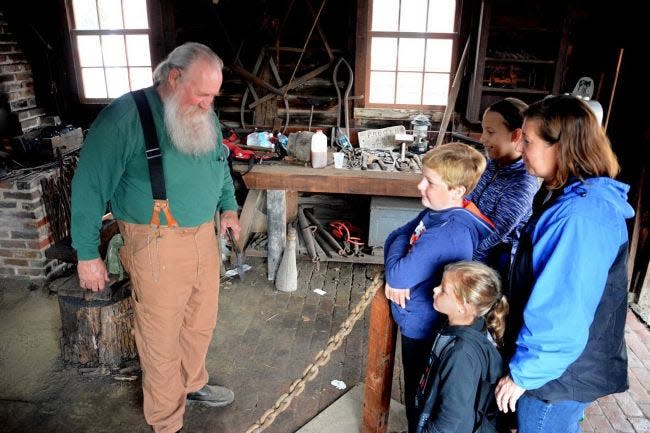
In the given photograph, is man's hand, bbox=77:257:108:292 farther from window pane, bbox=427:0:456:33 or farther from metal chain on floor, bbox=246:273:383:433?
window pane, bbox=427:0:456:33

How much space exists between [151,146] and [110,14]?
15.5 ft

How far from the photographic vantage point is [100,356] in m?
3.43

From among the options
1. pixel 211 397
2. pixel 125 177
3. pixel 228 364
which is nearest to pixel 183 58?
pixel 125 177

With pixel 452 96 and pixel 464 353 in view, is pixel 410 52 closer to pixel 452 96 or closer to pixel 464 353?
pixel 452 96

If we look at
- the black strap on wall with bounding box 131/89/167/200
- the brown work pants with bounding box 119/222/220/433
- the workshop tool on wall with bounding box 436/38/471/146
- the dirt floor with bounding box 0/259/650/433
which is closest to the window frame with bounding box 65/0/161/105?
the dirt floor with bounding box 0/259/650/433

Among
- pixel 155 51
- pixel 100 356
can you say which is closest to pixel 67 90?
pixel 155 51

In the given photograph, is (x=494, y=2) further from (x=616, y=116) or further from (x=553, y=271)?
(x=553, y=271)

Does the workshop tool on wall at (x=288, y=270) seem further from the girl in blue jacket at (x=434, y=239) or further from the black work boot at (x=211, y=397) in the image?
the girl in blue jacket at (x=434, y=239)

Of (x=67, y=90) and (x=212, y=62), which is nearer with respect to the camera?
(x=212, y=62)

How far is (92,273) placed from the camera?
251 cm

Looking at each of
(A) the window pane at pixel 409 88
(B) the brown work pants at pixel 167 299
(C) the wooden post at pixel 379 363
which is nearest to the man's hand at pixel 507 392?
(C) the wooden post at pixel 379 363

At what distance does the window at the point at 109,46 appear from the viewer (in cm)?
610

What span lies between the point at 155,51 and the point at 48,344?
3845 millimetres

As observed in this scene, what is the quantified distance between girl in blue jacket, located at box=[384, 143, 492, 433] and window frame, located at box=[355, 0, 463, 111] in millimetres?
3965
